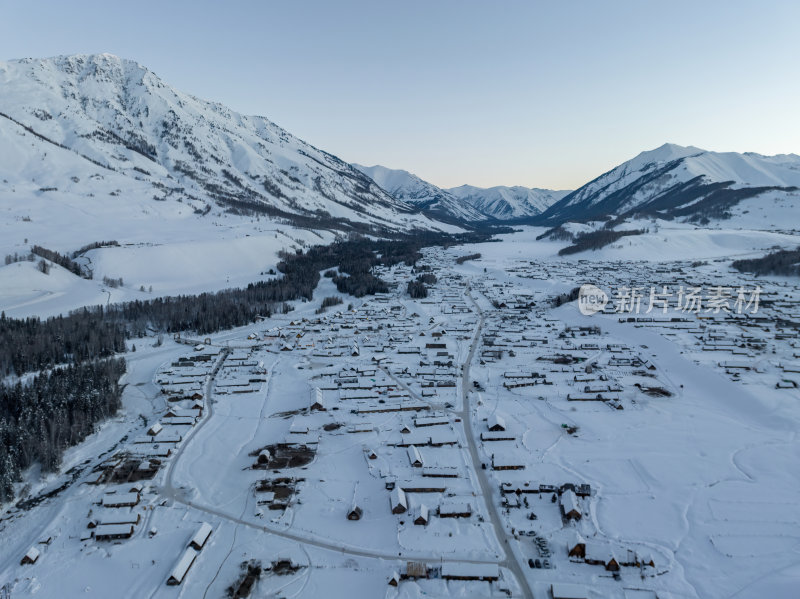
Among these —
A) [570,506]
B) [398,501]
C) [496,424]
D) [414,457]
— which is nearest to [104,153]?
[414,457]

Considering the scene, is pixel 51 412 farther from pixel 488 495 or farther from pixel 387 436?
pixel 488 495

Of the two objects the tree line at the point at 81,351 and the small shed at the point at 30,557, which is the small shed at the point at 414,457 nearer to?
the small shed at the point at 30,557

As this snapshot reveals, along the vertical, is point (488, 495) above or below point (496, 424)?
below

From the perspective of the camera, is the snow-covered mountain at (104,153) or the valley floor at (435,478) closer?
the valley floor at (435,478)

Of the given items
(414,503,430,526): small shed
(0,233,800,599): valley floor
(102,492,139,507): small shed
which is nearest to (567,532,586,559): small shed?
(0,233,800,599): valley floor

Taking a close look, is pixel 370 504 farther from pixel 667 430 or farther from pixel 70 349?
pixel 70 349

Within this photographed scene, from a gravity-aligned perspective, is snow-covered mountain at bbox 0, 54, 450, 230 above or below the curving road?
above

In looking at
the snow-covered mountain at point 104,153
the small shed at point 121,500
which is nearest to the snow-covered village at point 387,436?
the small shed at point 121,500

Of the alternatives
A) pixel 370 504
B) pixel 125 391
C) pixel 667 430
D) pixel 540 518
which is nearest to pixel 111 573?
pixel 370 504

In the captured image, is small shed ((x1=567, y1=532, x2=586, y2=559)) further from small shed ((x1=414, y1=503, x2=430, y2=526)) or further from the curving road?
small shed ((x1=414, y1=503, x2=430, y2=526))

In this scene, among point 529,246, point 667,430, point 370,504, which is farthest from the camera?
point 529,246

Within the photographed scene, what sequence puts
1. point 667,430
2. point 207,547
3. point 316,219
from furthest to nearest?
1. point 316,219
2. point 667,430
3. point 207,547
